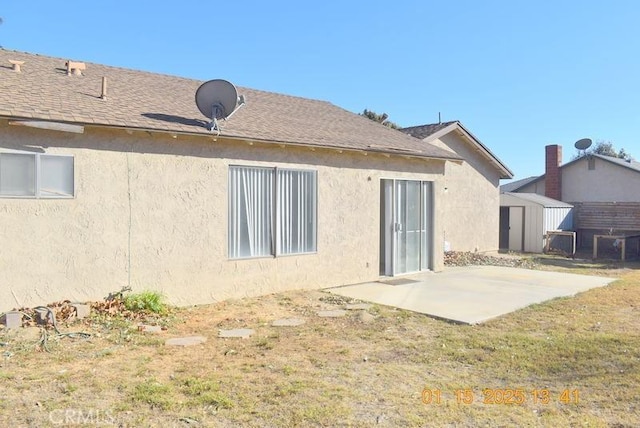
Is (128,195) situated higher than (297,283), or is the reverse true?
(128,195)

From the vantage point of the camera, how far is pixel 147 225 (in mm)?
8156

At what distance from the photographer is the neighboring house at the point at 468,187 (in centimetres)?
1766

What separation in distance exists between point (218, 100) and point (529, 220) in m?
15.4

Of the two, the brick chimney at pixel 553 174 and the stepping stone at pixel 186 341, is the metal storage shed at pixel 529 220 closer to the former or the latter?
the brick chimney at pixel 553 174

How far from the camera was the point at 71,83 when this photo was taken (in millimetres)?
9281

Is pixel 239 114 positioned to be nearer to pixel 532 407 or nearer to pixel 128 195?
pixel 128 195

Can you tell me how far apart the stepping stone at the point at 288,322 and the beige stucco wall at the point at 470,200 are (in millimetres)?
10720

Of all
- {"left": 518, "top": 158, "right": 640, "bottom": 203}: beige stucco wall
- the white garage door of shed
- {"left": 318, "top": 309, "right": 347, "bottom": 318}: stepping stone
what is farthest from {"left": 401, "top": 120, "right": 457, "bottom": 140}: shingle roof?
{"left": 518, "top": 158, "right": 640, "bottom": 203}: beige stucco wall

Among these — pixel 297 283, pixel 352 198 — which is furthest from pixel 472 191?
pixel 297 283

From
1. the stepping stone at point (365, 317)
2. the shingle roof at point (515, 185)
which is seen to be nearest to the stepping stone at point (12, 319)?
the stepping stone at point (365, 317)

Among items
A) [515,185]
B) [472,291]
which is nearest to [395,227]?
[472,291]

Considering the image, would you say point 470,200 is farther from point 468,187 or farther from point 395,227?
point 395,227

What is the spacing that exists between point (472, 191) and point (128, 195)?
1376 centimetres

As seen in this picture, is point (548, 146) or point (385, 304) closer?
point (385, 304)
